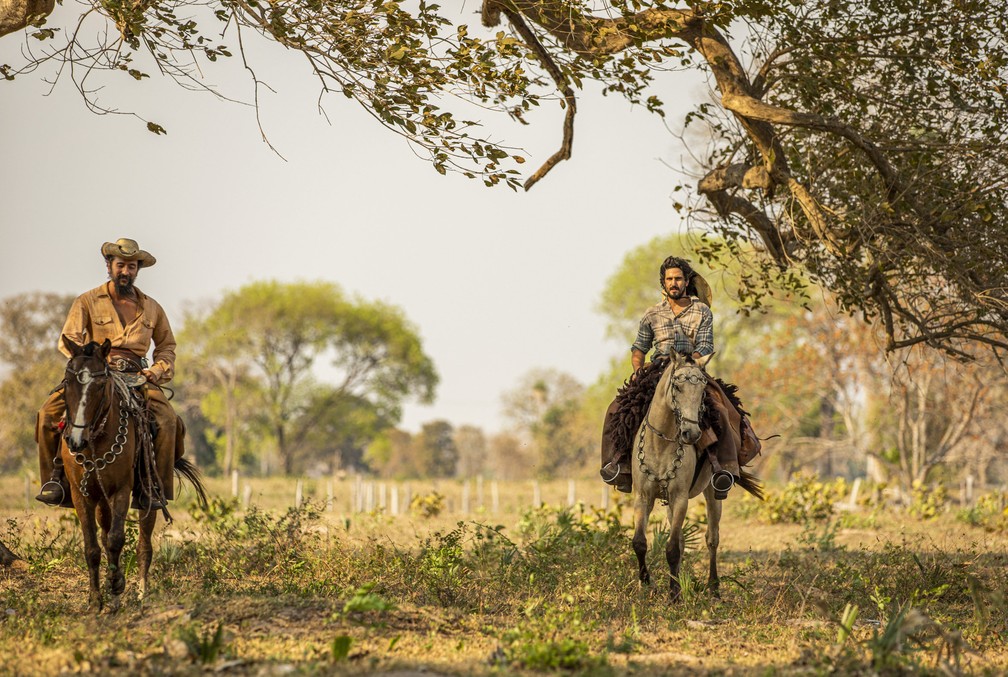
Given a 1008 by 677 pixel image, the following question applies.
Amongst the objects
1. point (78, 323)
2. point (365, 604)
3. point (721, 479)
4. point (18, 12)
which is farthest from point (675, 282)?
point (18, 12)

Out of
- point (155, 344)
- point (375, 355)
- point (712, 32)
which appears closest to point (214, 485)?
point (375, 355)

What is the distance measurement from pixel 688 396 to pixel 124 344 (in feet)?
16.8

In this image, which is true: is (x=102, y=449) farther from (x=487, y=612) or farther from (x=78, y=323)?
(x=487, y=612)

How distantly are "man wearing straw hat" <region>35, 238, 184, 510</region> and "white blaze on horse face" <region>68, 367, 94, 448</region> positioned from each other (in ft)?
2.80

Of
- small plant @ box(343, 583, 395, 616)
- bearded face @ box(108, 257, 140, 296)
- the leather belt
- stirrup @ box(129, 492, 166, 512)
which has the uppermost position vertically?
bearded face @ box(108, 257, 140, 296)

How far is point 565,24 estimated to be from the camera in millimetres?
10906

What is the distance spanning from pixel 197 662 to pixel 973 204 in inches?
347

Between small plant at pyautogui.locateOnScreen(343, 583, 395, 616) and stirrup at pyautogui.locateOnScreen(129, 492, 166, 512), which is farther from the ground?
stirrup at pyautogui.locateOnScreen(129, 492, 166, 512)

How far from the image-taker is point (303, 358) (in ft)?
179

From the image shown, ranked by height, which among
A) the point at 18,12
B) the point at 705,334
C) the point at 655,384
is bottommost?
the point at 655,384

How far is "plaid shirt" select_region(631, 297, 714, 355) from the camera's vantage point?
32.3 ft

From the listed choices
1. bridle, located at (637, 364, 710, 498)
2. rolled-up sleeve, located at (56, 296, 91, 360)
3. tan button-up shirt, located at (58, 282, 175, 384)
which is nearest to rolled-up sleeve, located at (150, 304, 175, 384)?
tan button-up shirt, located at (58, 282, 175, 384)

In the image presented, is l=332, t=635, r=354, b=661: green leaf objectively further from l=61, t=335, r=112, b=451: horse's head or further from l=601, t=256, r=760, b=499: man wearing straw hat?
l=601, t=256, r=760, b=499: man wearing straw hat

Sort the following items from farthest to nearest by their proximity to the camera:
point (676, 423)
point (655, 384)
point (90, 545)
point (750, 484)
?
point (750, 484) < point (655, 384) < point (676, 423) < point (90, 545)
